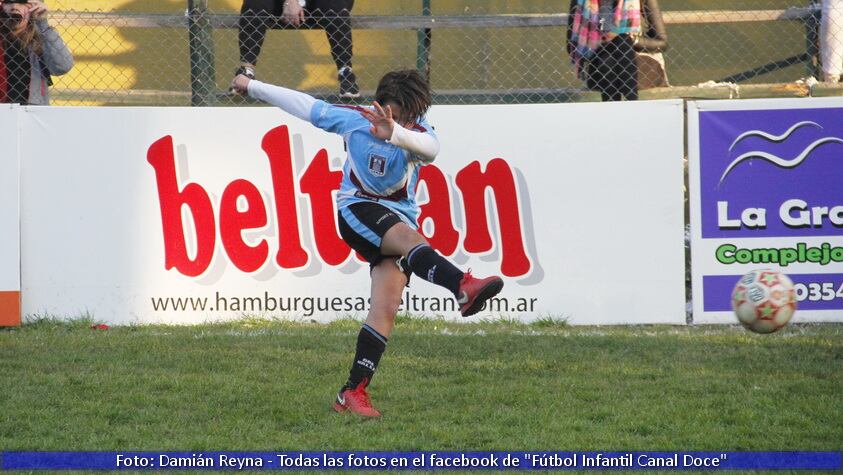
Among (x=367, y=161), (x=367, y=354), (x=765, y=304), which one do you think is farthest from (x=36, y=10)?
(x=765, y=304)

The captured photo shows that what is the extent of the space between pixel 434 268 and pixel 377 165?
0.65m

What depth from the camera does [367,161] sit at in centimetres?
604

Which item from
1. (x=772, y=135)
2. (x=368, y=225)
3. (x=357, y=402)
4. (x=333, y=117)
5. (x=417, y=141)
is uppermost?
(x=772, y=135)

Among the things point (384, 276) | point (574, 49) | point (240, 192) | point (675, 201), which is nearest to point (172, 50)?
point (240, 192)

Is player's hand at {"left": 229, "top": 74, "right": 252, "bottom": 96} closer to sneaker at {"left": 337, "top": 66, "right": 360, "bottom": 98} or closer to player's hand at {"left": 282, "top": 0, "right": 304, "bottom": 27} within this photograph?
player's hand at {"left": 282, "top": 0, "right": 304, "bottom": 27}

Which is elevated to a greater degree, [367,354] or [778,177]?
[778,177]

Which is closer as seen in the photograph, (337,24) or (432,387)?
(432,387)

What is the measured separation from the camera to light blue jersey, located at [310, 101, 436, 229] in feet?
19.8

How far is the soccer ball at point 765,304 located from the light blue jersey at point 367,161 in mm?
1854

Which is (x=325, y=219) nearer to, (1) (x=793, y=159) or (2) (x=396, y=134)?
(2) (x=396, y=134)

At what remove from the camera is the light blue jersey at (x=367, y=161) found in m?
6.03

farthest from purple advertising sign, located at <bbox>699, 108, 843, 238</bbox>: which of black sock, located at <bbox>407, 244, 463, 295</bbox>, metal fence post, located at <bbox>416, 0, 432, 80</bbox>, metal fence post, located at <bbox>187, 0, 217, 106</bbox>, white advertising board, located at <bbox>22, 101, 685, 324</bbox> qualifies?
metal fence post, located at <bbox>187, 0, 217, 106</bbox>

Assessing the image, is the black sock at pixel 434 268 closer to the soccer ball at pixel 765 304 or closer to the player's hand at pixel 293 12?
the soccer ball at pixel 765 304

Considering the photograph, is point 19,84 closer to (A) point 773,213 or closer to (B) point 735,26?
(A) point 773,213
